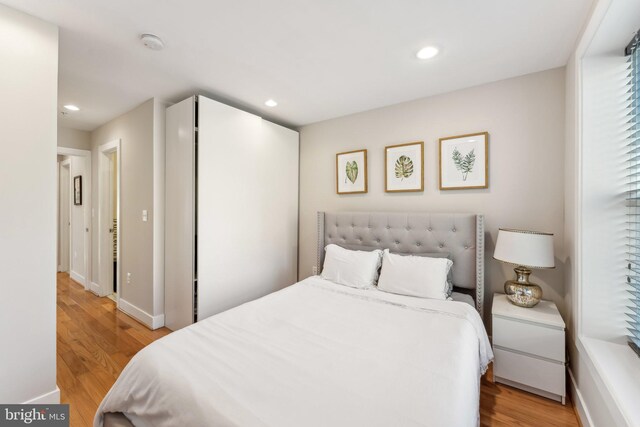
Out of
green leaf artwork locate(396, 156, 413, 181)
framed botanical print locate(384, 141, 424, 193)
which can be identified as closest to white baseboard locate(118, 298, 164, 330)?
framed botanical print locate(384, 141, 424, 193)

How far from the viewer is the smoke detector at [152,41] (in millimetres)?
1768

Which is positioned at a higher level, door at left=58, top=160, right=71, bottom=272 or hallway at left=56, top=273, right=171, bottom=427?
door at left=58, top=160, right=71, bottom=272

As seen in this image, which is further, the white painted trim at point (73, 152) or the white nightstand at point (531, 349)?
the white painted trim at point (73, 152)

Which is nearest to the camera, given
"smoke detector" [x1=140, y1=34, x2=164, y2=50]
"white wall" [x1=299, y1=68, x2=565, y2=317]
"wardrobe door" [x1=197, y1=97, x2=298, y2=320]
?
"smoke detector" [x1=140, y1=34, x2=164, y2=50]

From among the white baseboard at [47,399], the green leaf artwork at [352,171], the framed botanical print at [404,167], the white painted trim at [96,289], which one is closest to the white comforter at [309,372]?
the white baseboard at [47,399]

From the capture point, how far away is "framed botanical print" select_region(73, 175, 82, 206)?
14.0ft

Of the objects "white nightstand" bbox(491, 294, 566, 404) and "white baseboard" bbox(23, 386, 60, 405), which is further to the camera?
"white nightstand" bbox(491, 294, 566, 404)

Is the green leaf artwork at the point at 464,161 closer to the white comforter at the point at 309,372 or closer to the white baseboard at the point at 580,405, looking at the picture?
the white comforter at the point at 309,372

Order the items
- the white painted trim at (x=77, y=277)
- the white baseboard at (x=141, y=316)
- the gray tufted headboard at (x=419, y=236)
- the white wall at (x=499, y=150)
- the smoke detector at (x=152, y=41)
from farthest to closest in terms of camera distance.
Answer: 1. the white painted trim at (x=77, y=277)
2. the white baseboard at (x=141, y=316)
3. the gray tufted headboard at (x=419, y=236)
4. the white wall at (x=499, y=150)
5. the smoke detector at (x=152, y=41)

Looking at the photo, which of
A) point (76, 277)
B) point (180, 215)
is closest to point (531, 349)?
point (180, 215)

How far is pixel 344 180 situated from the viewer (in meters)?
3.25

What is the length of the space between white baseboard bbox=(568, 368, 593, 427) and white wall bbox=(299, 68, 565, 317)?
56cm

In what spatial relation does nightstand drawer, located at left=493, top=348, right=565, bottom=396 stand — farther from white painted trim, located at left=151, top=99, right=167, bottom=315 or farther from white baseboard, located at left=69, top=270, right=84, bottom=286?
white baseboard, located at left=69, top=270, right=84, bottom=286

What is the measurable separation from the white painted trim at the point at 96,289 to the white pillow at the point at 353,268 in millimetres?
3388
